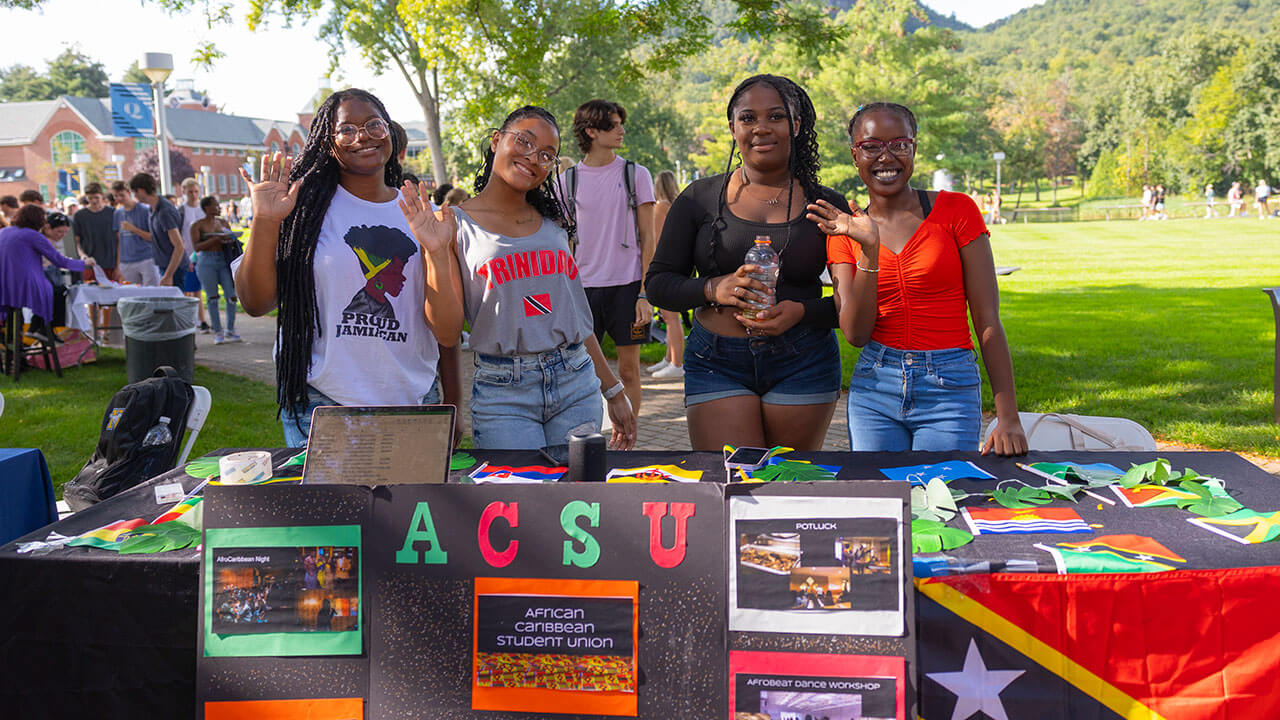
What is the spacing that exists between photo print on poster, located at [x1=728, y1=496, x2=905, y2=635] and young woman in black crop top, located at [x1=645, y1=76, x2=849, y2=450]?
1.15 metres

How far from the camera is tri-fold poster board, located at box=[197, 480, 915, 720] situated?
1755mm

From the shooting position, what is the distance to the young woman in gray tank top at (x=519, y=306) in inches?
110

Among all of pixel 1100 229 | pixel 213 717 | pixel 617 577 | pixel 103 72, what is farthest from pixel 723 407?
pixel 103 72

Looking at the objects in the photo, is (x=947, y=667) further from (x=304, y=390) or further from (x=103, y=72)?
(x=103, y=72)

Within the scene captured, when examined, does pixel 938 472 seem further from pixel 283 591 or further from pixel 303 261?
pixel 303 261

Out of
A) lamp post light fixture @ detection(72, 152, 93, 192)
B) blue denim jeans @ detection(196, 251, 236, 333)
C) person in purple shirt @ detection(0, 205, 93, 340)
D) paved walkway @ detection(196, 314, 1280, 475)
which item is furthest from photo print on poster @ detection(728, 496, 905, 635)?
lamp post light fixture @ detection(72, 152, 93, 192)

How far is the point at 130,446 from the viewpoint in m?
3.88

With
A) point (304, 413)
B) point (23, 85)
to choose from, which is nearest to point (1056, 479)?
point (304, 413)

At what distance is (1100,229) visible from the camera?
3516 cm

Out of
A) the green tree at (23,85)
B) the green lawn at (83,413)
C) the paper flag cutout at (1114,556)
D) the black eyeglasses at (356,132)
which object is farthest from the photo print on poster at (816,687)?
the green tree at (23,85)

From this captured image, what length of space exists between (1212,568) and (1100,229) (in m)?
37.8

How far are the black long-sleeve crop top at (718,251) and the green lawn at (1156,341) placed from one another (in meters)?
4.47

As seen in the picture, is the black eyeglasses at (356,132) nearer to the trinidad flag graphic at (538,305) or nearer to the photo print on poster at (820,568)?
the trinidad flag graphic at (538,305)

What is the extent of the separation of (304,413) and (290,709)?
42.8 inches
